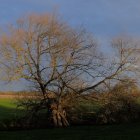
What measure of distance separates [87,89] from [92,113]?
2.59 m

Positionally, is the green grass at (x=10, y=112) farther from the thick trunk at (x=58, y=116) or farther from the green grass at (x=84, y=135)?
the green grass at (x=84, y=135)

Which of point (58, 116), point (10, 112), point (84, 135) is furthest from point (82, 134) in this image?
point (10, 112)

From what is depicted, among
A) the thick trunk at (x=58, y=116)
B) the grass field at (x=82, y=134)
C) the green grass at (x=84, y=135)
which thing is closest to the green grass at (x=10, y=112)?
the thick trunk at (x=58, y=116)

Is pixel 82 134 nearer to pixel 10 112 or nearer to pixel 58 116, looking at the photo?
pixel 58 116

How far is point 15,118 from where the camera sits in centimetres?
4022

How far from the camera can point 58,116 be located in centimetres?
3825

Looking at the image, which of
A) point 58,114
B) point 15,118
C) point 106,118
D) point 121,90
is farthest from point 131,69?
point 15,118

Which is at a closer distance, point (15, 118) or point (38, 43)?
point (38, 43)

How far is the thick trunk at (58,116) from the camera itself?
125ft

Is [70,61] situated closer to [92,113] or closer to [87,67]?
[87,67]

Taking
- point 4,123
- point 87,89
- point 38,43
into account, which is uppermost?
point 38,43

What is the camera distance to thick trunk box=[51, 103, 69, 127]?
38.2 meters

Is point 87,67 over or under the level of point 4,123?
over

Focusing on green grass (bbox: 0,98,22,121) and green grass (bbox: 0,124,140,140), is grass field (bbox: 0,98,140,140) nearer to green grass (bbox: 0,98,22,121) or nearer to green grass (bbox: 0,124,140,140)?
green grass (bbox: 0,124,140,140)
